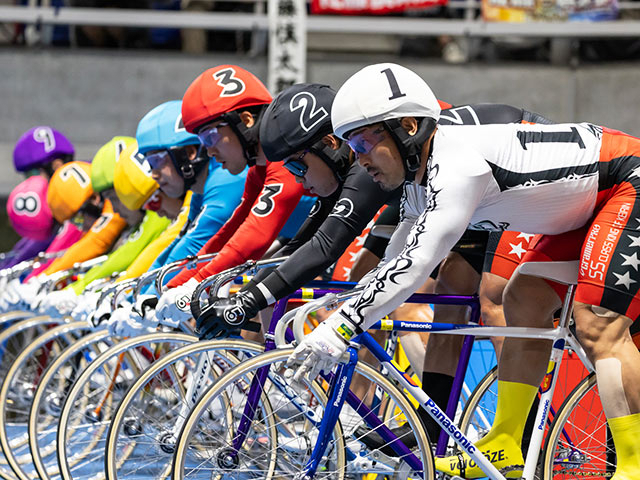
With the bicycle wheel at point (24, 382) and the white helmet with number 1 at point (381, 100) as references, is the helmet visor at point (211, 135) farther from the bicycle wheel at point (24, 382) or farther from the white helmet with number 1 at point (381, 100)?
the white helmet with number 1 at point (381, 100)

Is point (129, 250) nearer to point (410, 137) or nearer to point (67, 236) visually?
point (67, 236)

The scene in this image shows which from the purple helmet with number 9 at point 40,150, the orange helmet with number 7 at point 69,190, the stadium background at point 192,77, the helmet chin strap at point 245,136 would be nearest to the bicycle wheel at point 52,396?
the helmet chin strap at point 245,136

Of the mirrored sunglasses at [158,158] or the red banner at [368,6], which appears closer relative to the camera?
the mirrored sunglasses at [158,158]

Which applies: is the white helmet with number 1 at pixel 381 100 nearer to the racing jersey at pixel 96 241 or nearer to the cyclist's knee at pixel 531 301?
the cyclist's knee at pixel 531 301

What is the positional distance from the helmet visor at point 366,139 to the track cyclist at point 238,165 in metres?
1.04

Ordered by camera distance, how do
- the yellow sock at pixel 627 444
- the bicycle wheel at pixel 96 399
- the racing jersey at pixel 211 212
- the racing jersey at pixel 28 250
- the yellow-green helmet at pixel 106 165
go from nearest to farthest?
1. the yellow sock at pixel 627 444
2. the bicycle wheel at pixel 96 399
3. the racing jersey at pixel 211 212
4. the yellow-green helmet at pixel 106 165
5. the racing jersey at pixel 28 250

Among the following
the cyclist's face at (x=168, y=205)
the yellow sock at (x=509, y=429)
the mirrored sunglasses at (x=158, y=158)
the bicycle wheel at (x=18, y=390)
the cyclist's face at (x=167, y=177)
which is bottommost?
the bicycle wheel at (x=18, y=390)

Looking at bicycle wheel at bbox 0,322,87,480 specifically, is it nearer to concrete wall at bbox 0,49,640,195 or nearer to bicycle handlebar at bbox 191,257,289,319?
bicycle handlebar at bbox 191,257,289,319

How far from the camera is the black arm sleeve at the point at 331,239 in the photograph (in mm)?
4000

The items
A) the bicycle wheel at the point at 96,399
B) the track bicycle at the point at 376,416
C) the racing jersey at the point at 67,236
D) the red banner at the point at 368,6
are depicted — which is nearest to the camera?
the track bicycle at the point at 376,416

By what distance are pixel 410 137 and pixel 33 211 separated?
5.69 metres

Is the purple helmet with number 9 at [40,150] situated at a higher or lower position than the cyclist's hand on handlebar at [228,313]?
lower

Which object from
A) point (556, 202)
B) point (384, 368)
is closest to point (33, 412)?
point (384, 368)

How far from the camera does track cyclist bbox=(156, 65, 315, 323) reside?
4711mm
